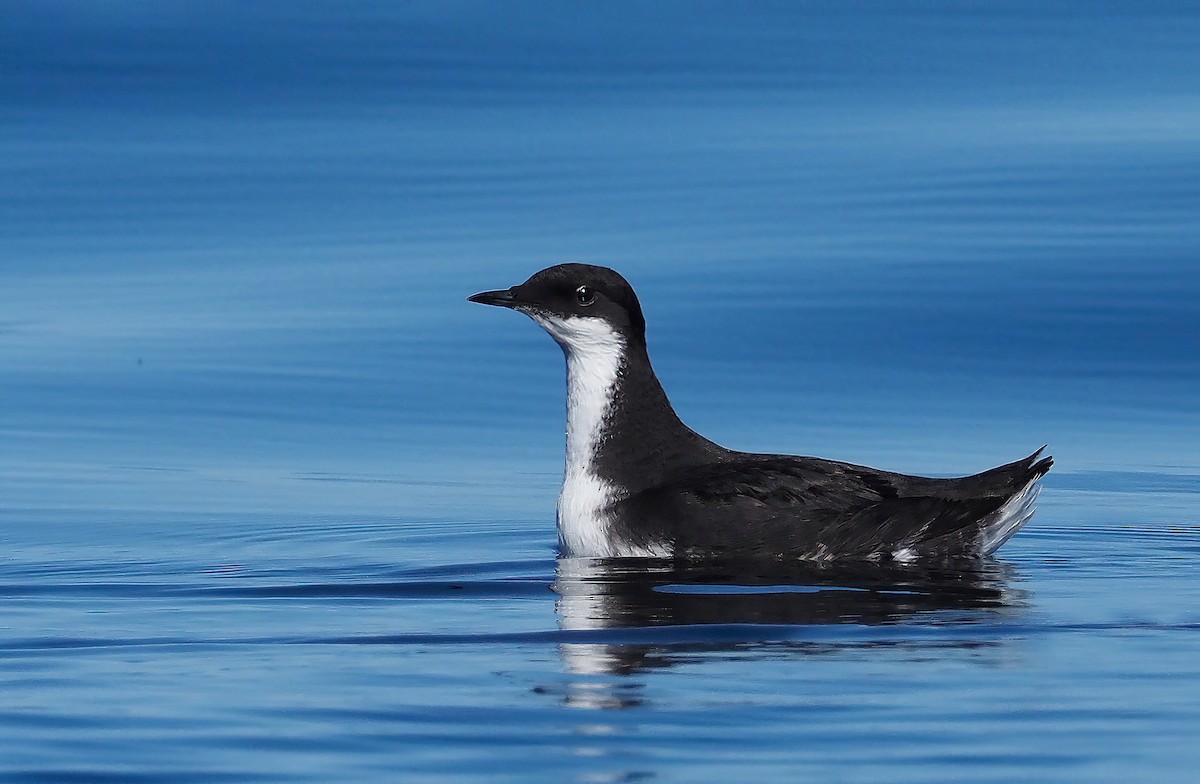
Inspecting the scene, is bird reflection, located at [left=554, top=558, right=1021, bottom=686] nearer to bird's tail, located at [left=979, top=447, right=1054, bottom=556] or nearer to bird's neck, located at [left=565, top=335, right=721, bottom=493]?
bird's tail, located at [left=979, top=447, right=1054, bottom=556]

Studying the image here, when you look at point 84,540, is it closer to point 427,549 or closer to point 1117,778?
point 427,549

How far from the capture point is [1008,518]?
9.99 metres

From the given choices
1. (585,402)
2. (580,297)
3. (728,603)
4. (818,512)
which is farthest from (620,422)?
(728,603)

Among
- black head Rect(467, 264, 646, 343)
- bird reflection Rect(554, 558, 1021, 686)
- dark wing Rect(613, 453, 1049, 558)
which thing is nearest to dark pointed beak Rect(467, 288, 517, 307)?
black head Rect(467, 264, 646, 343)

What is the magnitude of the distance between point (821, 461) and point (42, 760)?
530 centimetres

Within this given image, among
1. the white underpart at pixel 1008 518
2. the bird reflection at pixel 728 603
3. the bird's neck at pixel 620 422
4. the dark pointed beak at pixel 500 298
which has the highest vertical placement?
the dark pointed beak at pixel 500 298

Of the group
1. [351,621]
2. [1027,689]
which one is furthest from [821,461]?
[1027,689]

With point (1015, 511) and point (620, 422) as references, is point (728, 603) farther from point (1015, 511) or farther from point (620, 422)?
point (620, 422)

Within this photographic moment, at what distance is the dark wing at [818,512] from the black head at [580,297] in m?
1.08

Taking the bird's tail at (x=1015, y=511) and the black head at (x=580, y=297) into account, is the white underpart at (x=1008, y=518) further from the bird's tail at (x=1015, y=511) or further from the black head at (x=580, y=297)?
the black head at (x=580, y=297)

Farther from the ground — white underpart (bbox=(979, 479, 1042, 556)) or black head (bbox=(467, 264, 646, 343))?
black head (bbox=(467, 264, 646, 343))

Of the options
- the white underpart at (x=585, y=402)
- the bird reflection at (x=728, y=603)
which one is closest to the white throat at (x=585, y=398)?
the white underpart at (x=585, y=402)

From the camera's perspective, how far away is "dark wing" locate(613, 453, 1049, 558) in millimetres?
9828

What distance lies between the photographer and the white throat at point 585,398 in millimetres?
10352
